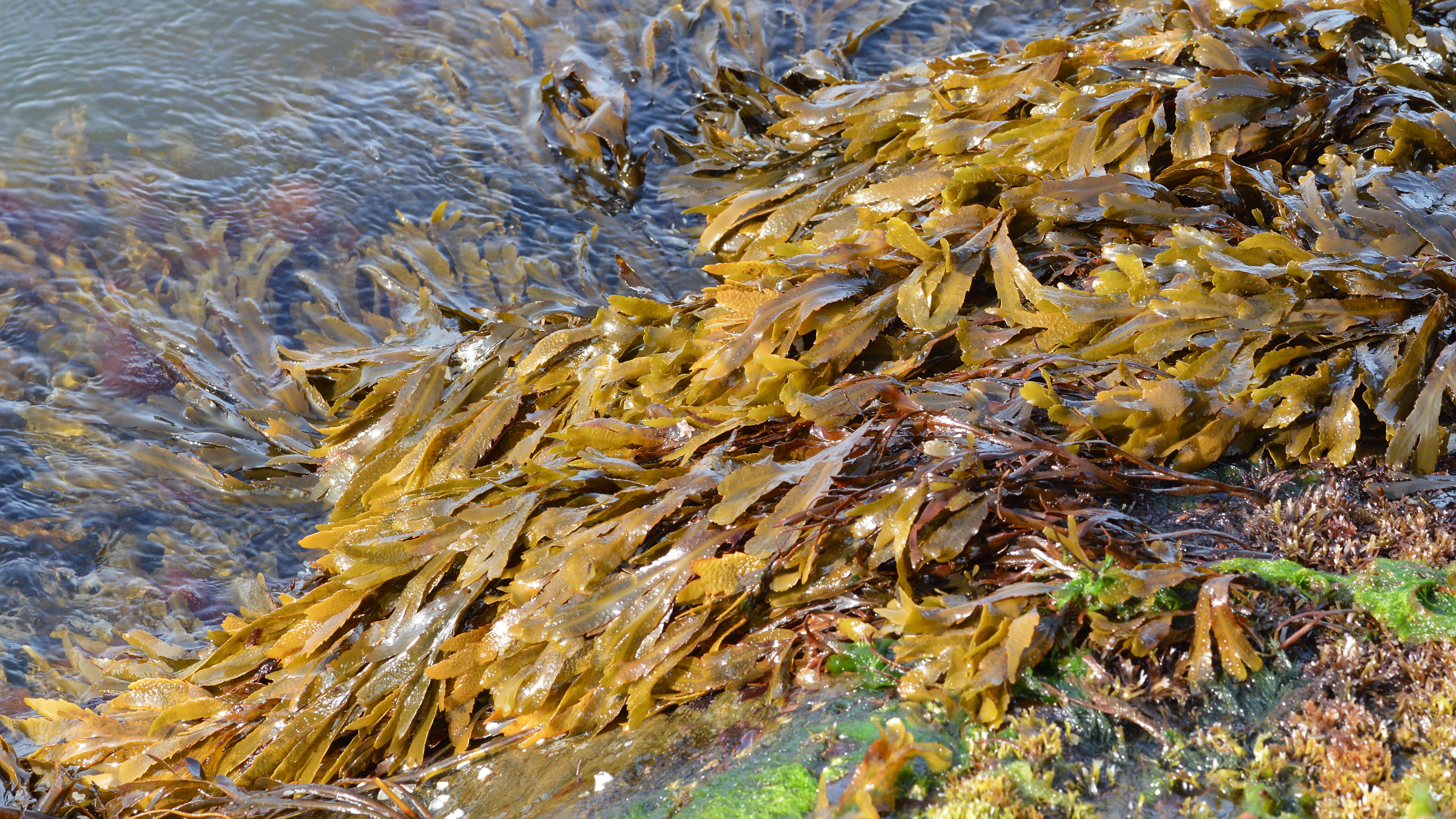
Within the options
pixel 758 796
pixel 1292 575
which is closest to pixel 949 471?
pixel 1292 575

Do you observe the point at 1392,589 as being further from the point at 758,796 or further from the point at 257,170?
the point at 257,170

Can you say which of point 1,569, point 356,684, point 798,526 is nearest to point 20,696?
point 1,569

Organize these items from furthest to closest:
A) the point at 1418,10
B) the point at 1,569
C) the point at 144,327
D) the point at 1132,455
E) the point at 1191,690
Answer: the point at 144,327, the point at 1418,10, the point at 1,569, the point at 1132,455, the point at 1191,690

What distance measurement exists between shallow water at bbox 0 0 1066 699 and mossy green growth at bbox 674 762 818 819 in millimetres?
1863

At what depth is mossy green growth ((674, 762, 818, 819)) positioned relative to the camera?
1.57 metres

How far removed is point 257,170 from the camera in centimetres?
430

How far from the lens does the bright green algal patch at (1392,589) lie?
62.7 inches

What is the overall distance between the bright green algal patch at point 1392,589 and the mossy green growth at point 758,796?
2.90 ft

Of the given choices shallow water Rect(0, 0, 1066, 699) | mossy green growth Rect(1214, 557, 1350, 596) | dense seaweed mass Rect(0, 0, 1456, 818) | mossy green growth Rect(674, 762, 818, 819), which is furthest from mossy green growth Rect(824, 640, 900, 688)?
shallow water Rect(0, 0, 1066, 699)

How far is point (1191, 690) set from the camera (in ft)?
5.15

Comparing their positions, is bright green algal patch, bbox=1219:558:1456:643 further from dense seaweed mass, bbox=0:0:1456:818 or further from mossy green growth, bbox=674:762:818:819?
mossy green growth, bbox=674:762:818:819

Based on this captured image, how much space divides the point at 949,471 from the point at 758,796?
30.4 inches

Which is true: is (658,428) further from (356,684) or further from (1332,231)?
(1332,231)

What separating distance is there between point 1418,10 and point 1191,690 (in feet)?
10.1
